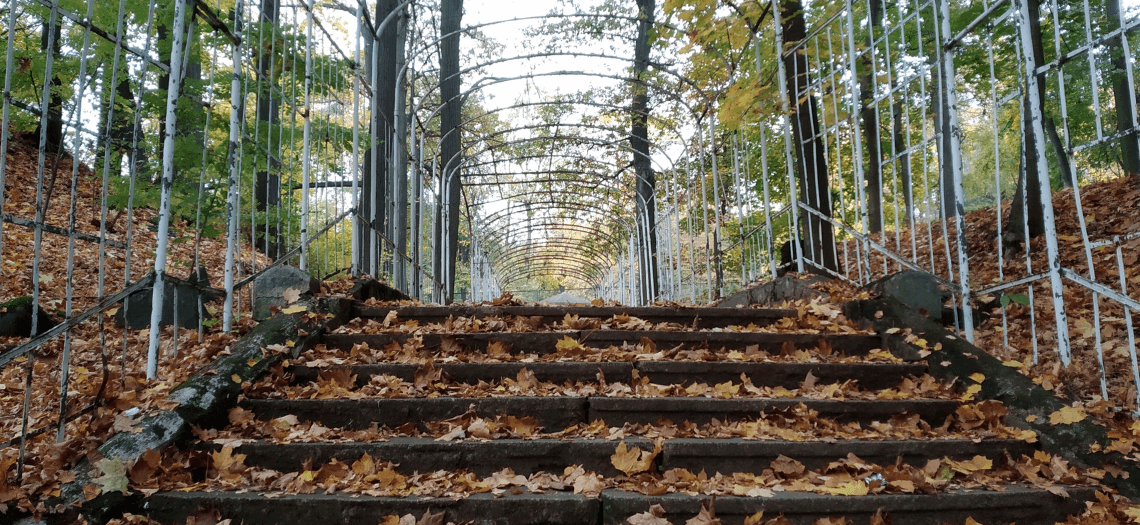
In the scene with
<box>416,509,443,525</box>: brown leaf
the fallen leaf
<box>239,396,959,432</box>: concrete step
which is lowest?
<box>416,509,443,525</box>: brown leaf

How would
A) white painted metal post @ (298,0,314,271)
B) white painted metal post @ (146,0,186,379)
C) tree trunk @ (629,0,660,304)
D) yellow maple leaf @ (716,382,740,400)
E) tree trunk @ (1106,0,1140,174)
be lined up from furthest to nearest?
tree trunk @ (629,0,660,304), tree trunk @ (1106,0,1140,174), white painted metal post @ (298,0,314,271), yellow maple leaf @ (716,382,740,400), white painted metal post @ (146,0,186,379)

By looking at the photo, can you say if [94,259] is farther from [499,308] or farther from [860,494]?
[860,494]

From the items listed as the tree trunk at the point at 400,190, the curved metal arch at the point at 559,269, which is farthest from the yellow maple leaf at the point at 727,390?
the curved metal arch at the point at 559,269

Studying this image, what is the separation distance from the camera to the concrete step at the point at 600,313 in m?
4.64

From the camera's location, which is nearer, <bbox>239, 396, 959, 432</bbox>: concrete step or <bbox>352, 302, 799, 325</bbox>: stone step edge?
<bbox>239, 396, 959, 432</bbox>: concrete step

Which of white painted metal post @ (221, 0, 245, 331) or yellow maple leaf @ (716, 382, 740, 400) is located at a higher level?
white painted metal post @ (221, 0, 245, 331)

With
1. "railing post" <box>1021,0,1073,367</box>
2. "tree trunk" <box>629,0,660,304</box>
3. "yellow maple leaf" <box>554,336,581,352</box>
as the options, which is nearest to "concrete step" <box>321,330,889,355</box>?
"yellow maple leaf" <box>554,336,581,352</box>

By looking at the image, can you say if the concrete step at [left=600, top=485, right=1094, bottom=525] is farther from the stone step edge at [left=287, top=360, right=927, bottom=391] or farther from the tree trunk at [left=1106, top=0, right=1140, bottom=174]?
the tree trunk at [left=1106, top=0, right=1140, bottom=174]

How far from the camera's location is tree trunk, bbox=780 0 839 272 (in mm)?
5785

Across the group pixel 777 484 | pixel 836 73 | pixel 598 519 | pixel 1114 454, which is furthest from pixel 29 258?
pixel 1114 454

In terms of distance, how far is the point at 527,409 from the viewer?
10.5 feet

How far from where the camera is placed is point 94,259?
6.78 m

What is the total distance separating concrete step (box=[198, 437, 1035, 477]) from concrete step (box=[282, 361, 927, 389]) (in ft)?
2.57

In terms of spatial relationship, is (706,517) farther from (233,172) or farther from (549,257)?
(549,257)
